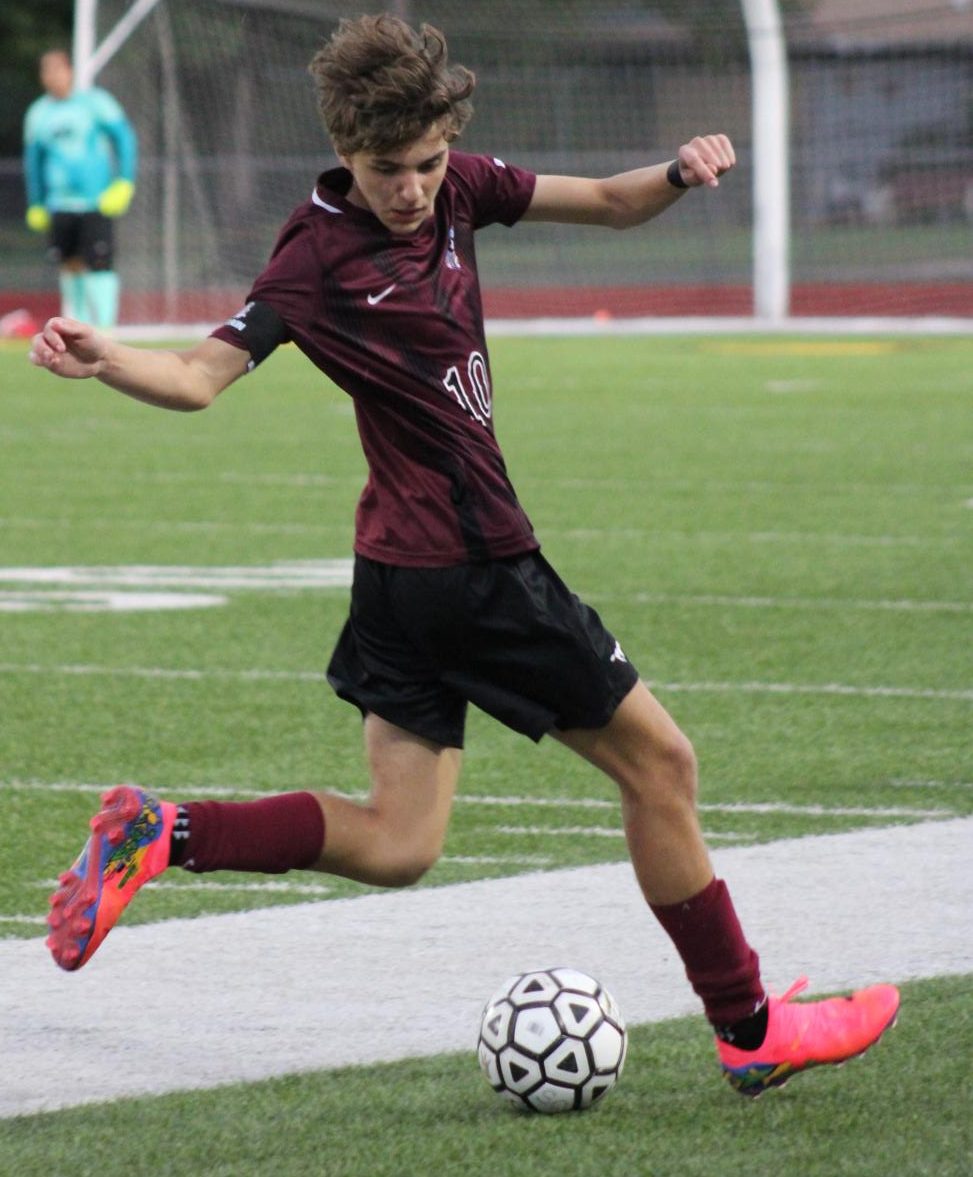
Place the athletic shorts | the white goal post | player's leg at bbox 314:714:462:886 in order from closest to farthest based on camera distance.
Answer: player's leg at bbox 314:714:462:886 < the athletic shorts < the white goal post

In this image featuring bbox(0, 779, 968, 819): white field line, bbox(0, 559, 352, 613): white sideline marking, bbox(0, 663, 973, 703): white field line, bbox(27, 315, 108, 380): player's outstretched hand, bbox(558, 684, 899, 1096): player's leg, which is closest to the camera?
bbox(27, 315, 108, 380): player's outstretched hand

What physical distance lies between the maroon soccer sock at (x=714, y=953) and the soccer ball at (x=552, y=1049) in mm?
169

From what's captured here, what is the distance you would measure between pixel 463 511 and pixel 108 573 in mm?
6878

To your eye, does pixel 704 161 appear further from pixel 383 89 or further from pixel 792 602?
pixel 792 602

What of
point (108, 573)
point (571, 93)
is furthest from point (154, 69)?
point (108, 573)

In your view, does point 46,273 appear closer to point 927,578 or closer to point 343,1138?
point 927,578

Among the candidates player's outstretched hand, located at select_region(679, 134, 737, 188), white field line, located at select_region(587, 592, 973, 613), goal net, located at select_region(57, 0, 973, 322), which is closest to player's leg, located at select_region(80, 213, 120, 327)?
goal net, located at select_region(57, 0, 973, 322)

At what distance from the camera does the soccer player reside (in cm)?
2330

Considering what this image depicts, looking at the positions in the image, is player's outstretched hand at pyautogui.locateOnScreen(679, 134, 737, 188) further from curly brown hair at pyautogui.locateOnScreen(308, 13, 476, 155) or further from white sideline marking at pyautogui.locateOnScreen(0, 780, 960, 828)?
white sideline marking at pyautogui.locateOnScreen(0, 780, 960, 828)

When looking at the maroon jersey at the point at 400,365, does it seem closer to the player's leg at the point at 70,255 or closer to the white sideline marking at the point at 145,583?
the white sideline marking at the point at 145,583

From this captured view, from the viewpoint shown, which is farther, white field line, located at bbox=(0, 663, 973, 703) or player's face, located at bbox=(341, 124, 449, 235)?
white field line, located at bbox=(0, 663, 973, 703)

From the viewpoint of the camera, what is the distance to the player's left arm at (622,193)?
14.8 ft

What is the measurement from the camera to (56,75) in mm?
23359

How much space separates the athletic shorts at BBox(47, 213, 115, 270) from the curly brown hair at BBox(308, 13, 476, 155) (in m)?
20.1
